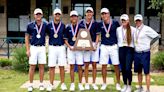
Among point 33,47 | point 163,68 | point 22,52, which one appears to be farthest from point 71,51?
point 163,68

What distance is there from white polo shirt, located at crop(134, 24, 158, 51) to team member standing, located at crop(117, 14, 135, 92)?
0.53 ft

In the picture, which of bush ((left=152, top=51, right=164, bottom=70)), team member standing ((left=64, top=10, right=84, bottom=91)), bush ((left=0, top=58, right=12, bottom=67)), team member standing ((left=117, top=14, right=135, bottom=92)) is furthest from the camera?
bush ((left=0, top=58, right=12, bottom=67))

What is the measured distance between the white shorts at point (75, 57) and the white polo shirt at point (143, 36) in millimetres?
1458

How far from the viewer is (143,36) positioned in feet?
31.8

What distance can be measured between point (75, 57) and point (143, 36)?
1.80m

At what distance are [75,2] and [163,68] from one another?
8.27m

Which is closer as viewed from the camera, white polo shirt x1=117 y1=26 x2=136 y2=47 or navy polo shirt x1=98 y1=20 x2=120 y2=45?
white polo shirt x1=117 y1=26 x2=136 y2=47

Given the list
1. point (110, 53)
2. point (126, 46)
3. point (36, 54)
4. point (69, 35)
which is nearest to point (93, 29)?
point (69, 35)

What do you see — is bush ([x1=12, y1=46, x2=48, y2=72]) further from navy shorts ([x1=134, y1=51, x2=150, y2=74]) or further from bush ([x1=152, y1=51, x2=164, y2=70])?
navy shorts ([x1=134, y1=51, x2=150, y2=74])

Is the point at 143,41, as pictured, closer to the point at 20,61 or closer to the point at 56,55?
the point at 56,55

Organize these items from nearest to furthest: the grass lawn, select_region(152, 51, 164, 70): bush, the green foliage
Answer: the grass lawn, the green foliage, select_region(152, 51, 164, 70): bush

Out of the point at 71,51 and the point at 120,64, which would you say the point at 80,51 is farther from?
the point at 120,64

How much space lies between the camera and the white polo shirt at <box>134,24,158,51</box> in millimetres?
9688

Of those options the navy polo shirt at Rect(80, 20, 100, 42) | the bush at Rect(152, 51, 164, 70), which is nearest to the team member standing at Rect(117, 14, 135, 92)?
the navy polo shirt at Rect(80, 20, 100, 42)
